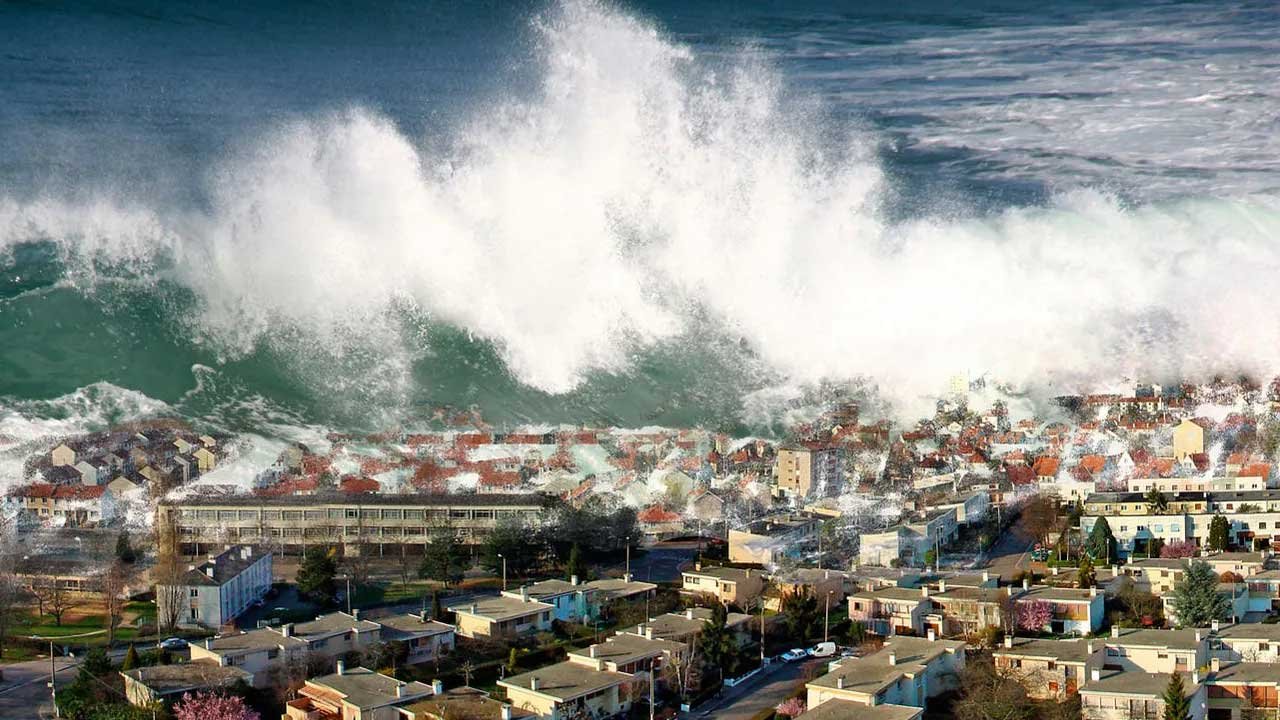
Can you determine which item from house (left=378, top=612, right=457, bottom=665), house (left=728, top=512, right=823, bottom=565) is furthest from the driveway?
house (left=728, top=512, right=823, bottom=565)

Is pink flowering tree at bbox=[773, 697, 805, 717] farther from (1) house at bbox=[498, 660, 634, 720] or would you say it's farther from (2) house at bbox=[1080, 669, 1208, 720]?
(2) house at bbox=[1080, 669, 1208, 720]

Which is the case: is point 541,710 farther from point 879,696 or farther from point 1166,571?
point 1166,571

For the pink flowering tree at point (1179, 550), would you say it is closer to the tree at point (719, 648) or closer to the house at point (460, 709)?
the tree at point (719, 648)

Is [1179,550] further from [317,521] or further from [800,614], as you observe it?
[317,521]

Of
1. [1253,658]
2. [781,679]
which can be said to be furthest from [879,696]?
[1253,658]

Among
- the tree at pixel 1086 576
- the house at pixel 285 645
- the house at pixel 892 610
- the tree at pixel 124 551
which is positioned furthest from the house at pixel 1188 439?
the tree at pixel 124 551

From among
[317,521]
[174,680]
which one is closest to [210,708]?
[174,680]
